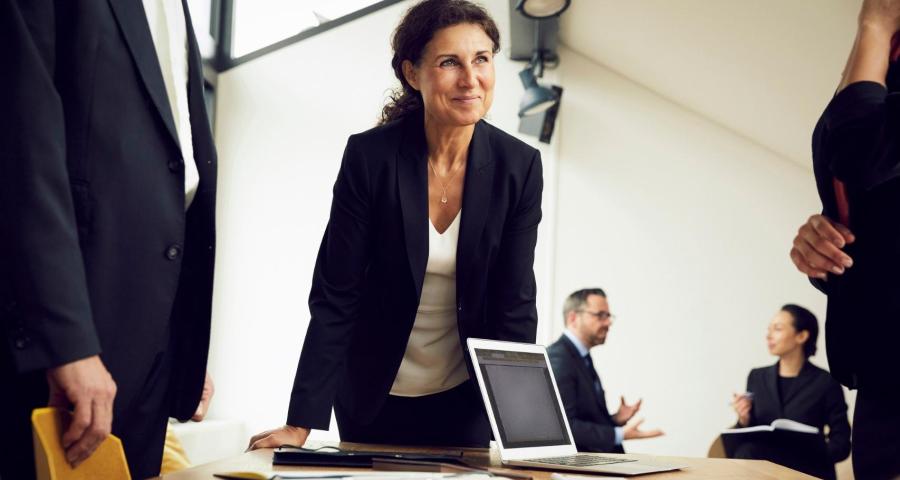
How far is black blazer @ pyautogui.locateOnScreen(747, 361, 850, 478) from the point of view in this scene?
13.9ft

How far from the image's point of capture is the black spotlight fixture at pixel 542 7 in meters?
4.48

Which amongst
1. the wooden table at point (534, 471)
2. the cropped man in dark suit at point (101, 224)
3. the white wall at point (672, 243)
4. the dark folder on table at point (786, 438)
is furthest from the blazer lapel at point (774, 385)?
the cropped man in dark suit at point (101, 224)

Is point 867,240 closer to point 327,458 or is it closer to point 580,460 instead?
point 580,460

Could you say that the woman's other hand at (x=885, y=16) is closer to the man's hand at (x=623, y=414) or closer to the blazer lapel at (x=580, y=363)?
the blazer lapel at (x=580, y=363)

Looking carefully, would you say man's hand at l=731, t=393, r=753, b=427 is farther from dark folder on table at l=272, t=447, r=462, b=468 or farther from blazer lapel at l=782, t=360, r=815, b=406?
dark folder on table at l=272, t=447, r=462, b=468

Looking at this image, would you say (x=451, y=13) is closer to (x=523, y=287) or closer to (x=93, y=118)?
(x=523, y=287)

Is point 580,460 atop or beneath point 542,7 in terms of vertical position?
beneath

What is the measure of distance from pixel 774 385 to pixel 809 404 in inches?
7.5

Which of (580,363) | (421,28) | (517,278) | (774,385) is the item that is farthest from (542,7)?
(517,278)

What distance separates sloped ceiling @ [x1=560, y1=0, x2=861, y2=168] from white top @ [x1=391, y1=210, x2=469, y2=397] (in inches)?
104

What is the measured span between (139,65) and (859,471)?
1004 mm

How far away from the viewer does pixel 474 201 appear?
5.41 ft

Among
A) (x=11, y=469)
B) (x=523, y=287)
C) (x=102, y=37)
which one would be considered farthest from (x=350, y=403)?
(x=102, y=37)

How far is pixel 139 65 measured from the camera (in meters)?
1.15
